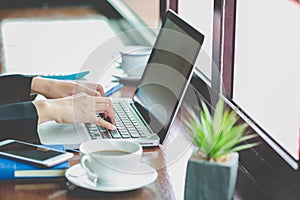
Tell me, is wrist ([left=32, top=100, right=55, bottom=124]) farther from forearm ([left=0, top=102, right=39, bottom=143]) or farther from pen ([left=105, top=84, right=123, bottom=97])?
pen ([left=105, top=84, right=123, bottom=97])

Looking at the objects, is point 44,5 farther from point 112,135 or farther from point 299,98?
point 299,98

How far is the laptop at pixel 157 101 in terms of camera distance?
1.48 m

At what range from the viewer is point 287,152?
1.23m

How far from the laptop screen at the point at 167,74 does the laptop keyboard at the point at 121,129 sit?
35mm

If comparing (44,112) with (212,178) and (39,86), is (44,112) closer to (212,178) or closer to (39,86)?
(39,86)

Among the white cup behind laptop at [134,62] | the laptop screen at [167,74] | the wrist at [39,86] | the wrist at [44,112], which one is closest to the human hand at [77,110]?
the wrist at [44,112]

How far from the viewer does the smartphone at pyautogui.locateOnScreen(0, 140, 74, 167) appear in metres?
1.34

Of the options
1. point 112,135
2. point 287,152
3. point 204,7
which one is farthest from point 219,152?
point 204,7

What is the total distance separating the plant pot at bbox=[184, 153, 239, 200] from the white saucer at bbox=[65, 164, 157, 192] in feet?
0.68

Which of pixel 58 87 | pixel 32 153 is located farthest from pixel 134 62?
pixel 32 153

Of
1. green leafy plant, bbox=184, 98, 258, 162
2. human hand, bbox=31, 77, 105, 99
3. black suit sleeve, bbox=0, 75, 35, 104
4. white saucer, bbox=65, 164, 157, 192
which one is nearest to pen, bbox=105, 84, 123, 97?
human hand, bbox=31, 77, 105, 99

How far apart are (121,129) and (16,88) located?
442 mm

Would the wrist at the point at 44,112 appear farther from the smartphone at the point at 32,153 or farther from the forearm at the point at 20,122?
the smartphone at the point at 32,153

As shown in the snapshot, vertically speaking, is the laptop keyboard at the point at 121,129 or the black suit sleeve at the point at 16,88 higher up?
the laptop keyboard at the point at 121,129
